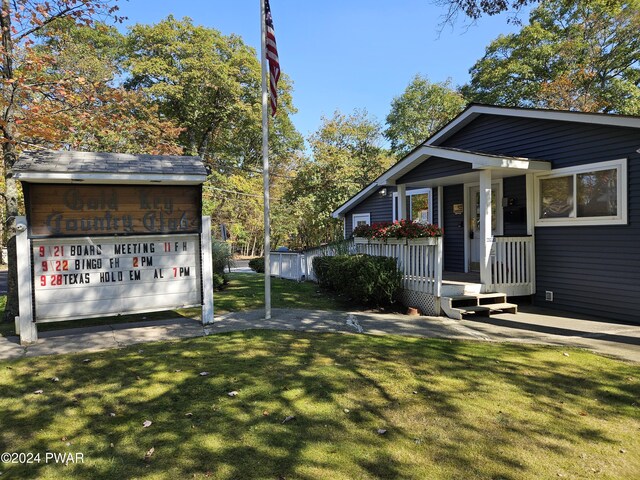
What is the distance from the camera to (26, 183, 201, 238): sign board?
5.73 m

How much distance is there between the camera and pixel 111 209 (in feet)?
20.3

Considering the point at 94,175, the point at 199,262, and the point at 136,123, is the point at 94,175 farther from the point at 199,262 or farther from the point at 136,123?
the point at 136,123

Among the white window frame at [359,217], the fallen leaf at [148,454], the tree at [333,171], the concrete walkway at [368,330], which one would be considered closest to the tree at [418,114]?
the tree at [333,171]

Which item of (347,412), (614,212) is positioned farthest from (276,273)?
(347,412)

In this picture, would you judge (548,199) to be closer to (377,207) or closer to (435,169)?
(435,169)

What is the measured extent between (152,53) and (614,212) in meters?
29.4

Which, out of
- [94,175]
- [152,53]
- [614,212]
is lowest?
[614,212]

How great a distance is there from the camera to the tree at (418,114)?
1243 inches

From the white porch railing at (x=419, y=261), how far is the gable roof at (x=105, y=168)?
14.7ft

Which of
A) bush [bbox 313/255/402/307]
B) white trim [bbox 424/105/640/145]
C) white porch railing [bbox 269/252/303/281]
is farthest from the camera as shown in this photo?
white porch railing [bbox 269/252/303/281]

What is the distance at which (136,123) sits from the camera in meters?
11.1

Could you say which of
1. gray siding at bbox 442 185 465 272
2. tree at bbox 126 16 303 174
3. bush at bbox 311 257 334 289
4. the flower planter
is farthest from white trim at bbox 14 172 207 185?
tree at bbox 126 16 303 174

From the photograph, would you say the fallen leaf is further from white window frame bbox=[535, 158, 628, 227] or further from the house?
white window frame bbox=[535, 158, 628, 227]

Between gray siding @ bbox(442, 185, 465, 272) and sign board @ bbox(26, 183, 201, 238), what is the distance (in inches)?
318
